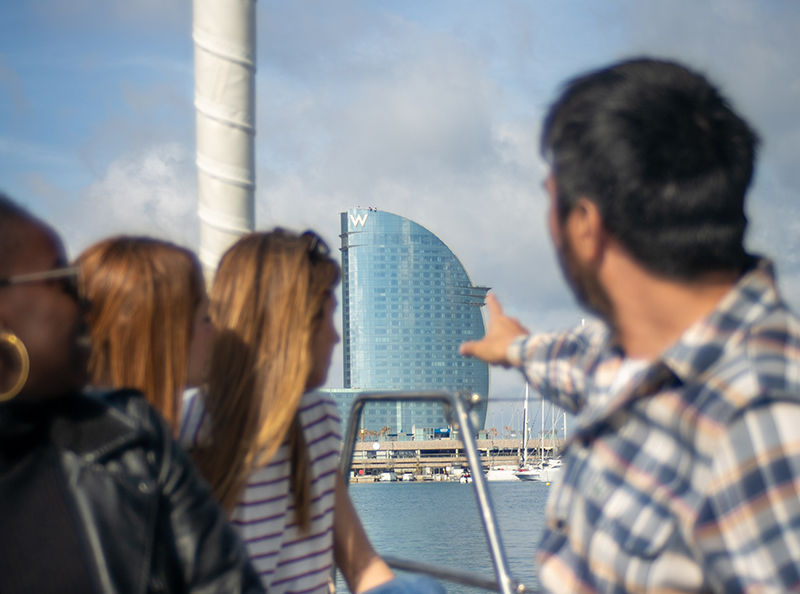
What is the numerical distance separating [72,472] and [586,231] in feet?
2.66

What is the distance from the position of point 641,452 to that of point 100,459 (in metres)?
0.73

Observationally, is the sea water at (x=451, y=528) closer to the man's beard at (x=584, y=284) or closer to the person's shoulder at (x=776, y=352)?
the man's beard at (x=584, y=284)

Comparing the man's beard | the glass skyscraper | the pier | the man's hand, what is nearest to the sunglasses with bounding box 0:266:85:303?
the man's beard

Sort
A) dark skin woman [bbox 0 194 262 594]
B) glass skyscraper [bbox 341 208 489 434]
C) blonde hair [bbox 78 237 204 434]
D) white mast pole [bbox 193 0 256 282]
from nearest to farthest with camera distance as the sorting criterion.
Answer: dark skin woman [bbox 0 194 262 594] → blonde hair [bbox 78 237 204 434] → white mast pole [bbox 193 0 256 282] → glass skyscraper [bbox 341 208 489 434]

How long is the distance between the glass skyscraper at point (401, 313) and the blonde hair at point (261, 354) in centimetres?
8194

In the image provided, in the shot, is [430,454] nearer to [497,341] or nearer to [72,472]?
[497,341]

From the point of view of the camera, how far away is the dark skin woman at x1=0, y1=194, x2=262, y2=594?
891mm

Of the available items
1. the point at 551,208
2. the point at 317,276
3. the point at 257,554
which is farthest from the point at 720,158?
the point at 257,554

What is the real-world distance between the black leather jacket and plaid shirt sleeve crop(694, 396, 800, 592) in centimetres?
59

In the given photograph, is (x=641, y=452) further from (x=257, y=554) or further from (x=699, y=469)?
(x=257, y=554)

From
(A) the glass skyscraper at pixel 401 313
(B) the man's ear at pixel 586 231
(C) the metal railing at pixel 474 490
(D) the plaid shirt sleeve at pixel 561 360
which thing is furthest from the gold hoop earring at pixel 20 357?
(A) the glass skyscraper at pixel 401 313

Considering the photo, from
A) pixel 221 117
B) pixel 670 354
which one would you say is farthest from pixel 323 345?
pixel 221 117

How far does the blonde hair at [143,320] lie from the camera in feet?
5.31

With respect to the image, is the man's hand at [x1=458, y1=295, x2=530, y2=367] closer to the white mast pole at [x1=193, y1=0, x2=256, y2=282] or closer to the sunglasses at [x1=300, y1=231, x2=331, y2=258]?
the sunglasses at [x1=300, y1=231, x2=331, y2=258]
